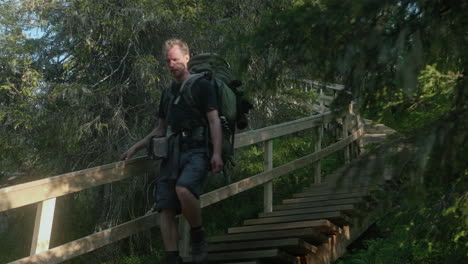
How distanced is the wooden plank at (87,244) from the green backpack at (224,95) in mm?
876

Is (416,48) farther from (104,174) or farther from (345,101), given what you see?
(104,174)

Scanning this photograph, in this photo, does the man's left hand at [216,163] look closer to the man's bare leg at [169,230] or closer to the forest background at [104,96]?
the man's bare leg at [169,230]

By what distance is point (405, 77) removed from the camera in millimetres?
2471

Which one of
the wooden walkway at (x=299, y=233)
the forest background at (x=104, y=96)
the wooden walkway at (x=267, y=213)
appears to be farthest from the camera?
the forest background at (x=104, y=96)

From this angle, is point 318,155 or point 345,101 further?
point 318,155

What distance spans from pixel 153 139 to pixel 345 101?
2007 mm

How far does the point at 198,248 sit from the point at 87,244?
81 centimetres

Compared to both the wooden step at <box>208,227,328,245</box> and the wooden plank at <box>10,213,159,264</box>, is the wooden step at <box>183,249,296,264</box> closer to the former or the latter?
the wooden step at <box>208,227,328,245</box>

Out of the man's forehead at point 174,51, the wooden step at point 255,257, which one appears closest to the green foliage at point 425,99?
the wooden step at point 255,257

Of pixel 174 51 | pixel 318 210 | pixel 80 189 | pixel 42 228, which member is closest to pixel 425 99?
pixel 318 210

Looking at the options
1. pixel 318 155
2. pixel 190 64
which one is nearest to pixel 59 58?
pixel 318 155

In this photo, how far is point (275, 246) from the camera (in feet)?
18.0

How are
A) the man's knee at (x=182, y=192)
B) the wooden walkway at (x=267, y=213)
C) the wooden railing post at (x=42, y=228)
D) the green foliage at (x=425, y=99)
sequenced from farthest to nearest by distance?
the green foliage at (x=425, y=99)
the man's knee at (x=182, y=192)
the wooden railing post at (x=42, y=228)
the wooden walkway at (x=267, y=213)

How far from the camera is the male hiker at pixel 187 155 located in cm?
457
